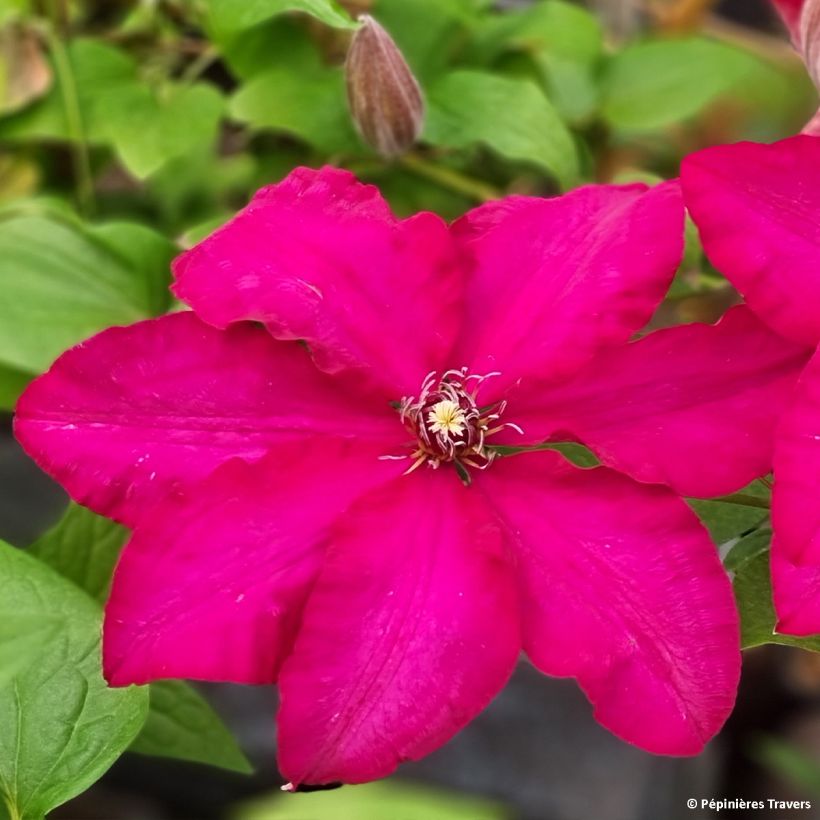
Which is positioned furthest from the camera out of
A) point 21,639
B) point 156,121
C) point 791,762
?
point 791,762

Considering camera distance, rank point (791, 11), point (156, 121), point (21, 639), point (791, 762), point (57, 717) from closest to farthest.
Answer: point (21, 639), point (57, 717), point (791, 11), point (156, 121), point (791, 762)

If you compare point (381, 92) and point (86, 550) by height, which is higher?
point (381, 92)

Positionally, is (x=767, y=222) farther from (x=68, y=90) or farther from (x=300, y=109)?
(x=68, y=90)

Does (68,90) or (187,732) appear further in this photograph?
(68,90)

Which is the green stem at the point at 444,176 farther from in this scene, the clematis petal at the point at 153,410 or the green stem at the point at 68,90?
the clematis petal at the point at 153,410

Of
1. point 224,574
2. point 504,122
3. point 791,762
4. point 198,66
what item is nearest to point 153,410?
point 224,574

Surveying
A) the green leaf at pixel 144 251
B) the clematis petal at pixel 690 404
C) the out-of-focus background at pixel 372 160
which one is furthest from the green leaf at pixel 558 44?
the clematis petal at pixel 690 404

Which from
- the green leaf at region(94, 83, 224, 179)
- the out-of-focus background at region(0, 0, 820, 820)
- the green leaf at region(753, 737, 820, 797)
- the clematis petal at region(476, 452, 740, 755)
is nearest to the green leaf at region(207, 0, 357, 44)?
the out-of-focus background at region(0, 0, 820, 820)
